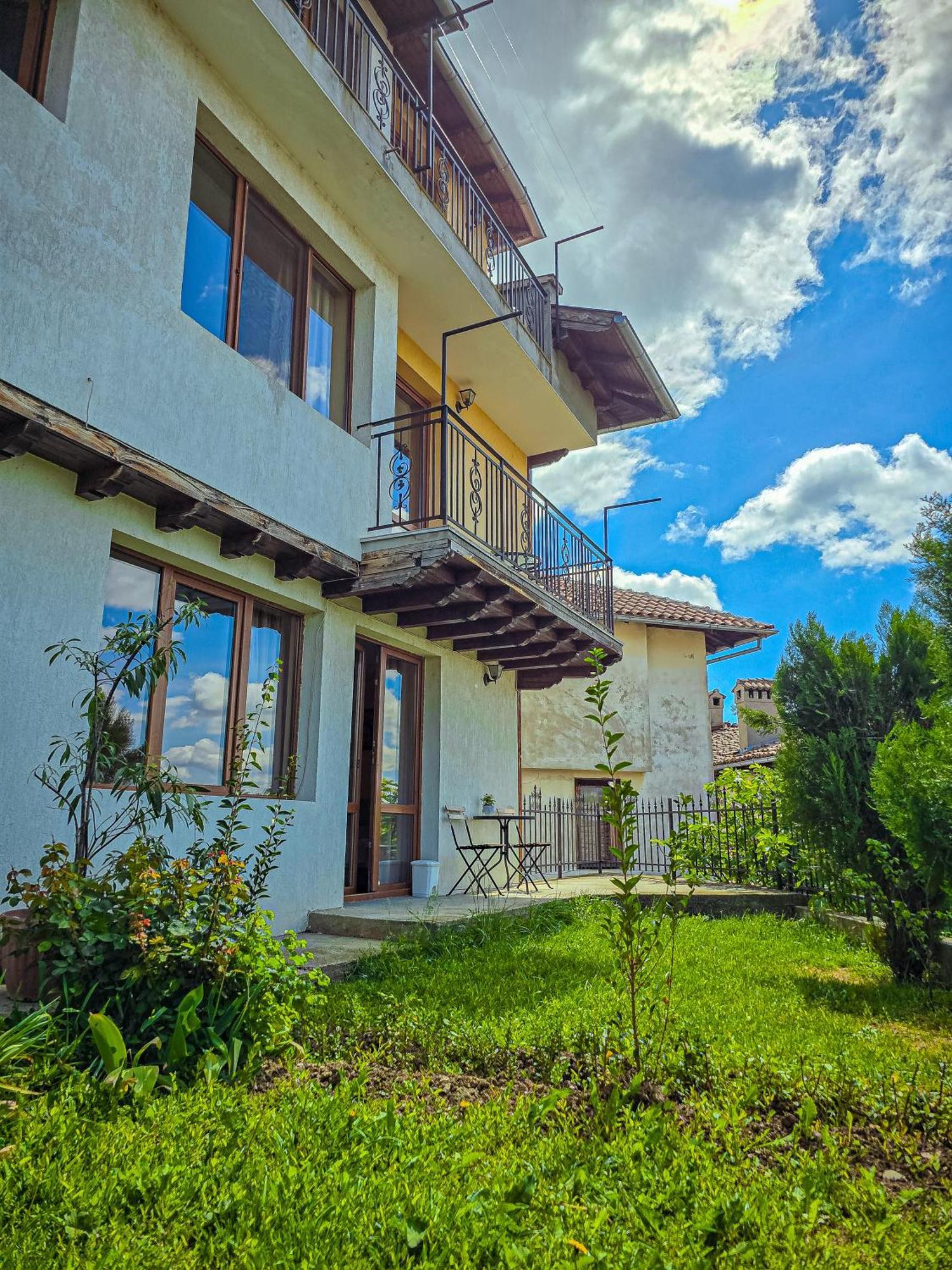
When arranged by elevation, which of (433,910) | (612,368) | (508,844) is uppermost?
(612,368)

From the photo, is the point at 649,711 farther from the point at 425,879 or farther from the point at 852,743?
the point at 852,743

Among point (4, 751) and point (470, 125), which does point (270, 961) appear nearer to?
point (4, 751)

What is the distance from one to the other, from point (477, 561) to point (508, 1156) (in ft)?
17.2

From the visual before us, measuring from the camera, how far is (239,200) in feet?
22.2

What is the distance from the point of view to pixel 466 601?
26.7 ft

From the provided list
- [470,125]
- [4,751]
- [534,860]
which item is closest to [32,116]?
[4,751]

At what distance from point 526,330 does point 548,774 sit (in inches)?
382

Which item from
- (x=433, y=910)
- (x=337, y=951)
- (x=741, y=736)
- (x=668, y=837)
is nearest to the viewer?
(x=337, y=951)

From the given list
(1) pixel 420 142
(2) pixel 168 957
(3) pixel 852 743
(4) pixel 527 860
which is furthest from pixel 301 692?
(4) pixel 527 860

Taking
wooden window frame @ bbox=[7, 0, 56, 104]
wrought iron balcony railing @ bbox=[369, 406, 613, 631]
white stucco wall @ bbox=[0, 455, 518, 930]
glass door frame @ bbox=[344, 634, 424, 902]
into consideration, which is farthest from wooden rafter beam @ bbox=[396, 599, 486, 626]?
wooden window frame @ bbox=[7, 0, 56, 104]

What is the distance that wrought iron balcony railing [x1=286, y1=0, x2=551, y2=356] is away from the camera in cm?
750

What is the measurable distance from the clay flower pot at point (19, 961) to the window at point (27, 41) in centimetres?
468

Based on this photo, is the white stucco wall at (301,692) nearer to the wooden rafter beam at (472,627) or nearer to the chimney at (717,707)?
the wooden rafter beam at (472,627)

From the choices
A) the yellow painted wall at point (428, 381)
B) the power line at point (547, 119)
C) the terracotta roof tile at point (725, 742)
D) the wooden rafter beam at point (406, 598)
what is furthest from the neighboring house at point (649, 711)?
the wooden rafter beam at point (406, 598)
